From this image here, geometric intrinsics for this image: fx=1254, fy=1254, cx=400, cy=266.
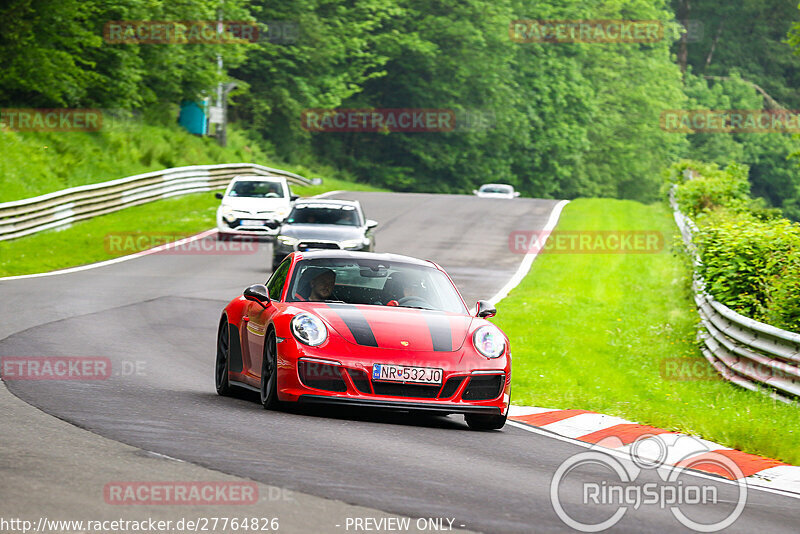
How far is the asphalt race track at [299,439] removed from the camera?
6.68m

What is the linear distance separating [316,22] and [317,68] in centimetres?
237

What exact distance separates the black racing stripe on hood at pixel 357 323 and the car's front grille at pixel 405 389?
318 millimetres

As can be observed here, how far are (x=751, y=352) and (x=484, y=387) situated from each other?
5.25m

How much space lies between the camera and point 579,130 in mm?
80938

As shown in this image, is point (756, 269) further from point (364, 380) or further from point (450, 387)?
point (364, 380)

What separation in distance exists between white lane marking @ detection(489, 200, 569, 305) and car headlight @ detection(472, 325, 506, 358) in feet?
27.9

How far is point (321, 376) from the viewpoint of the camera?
371 inches

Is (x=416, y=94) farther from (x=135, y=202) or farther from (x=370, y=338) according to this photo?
(x=370, y=338)

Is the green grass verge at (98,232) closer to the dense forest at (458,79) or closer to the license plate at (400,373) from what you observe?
the dense forest at (458,79)

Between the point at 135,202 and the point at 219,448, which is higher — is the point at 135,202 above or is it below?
below

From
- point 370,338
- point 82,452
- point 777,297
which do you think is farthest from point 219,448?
point 777,297

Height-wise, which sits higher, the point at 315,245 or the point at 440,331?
the point at 440,331

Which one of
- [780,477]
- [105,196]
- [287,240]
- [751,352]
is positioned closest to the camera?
[780,477]

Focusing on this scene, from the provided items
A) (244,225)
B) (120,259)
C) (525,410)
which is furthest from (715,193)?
(525,410)
